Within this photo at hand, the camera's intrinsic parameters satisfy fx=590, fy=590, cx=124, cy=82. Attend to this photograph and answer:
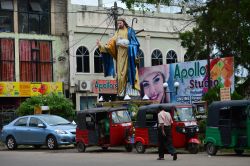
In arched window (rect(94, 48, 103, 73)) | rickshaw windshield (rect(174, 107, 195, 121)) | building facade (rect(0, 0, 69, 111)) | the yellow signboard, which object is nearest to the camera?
rickshaw windshield (rect(174, 107, 195, 121))

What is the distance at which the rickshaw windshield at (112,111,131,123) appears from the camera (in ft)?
80.7

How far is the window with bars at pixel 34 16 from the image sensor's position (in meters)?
47.7

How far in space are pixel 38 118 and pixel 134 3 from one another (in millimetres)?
8249

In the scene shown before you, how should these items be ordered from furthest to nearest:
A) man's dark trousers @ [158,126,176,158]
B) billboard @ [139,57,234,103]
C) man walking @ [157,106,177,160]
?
billboard @ [139,57,234,103] < man's dark trousers @ [158,126,176,158] < man walking @ [157,106,177,160]

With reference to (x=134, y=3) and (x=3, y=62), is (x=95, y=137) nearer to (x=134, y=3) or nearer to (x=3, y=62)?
(x=134, y=3)

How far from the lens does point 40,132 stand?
27125 mm

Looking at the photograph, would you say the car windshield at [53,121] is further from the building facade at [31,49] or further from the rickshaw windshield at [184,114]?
the building facade at [31,49]

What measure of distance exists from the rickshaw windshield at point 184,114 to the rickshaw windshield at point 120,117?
120 inches

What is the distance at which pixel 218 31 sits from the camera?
1037 inches

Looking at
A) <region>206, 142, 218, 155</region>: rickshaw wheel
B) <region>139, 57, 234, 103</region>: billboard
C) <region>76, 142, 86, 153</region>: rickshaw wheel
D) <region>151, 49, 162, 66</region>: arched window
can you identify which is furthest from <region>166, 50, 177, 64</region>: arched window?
<region>206, 142, 218, 155</region>: rickshaw wheel

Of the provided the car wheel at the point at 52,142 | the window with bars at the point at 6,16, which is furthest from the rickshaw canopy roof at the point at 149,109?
the window with bars at the point at 6,16

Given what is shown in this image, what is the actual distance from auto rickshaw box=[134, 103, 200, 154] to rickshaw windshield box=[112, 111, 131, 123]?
0.98 meters

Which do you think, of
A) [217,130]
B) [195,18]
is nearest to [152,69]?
[195,18]

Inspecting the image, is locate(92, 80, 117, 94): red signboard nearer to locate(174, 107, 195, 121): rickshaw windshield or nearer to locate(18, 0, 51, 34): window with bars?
locate(18, 0, 51, 34): window with bars
